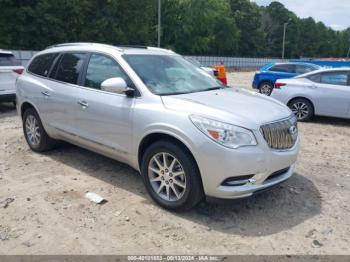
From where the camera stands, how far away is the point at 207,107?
3.92m

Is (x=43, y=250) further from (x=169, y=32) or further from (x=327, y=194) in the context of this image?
(x=169, y=32)

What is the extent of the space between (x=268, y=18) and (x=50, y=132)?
102m

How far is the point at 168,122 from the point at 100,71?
149cm

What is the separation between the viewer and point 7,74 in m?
9.65

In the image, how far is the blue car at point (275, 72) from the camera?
14266 millimetres

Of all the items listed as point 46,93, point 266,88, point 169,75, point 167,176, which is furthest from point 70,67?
point 266,88

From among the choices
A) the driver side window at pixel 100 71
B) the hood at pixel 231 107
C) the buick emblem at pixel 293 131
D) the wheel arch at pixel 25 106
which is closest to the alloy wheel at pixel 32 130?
the wheel arch at pixel 25 106

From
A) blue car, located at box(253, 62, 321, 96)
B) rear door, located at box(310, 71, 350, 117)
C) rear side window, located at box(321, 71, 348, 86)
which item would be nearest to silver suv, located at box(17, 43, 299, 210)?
rear door, located at box(310, 71, 350, 117)

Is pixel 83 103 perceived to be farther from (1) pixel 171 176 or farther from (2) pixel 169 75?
(1) pixel 171 176

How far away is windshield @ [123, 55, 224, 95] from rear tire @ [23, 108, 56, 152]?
2.21 meters

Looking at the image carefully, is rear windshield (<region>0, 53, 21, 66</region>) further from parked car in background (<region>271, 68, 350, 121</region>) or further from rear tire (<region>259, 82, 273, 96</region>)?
rear tire (<region>259, 82, 273, 96</region>)

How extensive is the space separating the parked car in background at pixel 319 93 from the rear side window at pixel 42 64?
6.28 m

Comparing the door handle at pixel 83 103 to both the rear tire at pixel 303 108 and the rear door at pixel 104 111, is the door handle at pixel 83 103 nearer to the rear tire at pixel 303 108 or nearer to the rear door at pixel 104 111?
the rear door at pixel 104 111

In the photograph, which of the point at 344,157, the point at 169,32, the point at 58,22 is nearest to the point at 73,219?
the point at 344,157
